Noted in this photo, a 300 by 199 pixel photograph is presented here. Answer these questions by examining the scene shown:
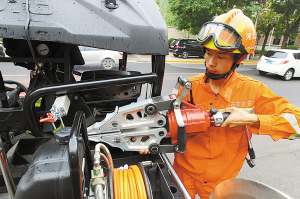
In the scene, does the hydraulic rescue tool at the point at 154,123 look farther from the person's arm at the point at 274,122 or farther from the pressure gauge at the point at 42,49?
the pressure gauge at the point at 42,49

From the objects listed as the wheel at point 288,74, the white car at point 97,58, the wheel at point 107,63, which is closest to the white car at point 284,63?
the wheel at point 288,74

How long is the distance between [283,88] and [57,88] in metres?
9.50

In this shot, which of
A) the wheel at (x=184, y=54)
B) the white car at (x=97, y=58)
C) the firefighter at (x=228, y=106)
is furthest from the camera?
the wheel at (x=184, y=54)

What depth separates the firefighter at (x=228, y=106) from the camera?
4.51 ft

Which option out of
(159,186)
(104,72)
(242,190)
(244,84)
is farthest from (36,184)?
(244,84)

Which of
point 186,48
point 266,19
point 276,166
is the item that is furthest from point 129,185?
point 266,19

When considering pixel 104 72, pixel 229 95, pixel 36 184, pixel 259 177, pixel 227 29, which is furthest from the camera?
pixel 259 177

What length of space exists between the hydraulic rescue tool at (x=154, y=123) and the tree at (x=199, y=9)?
16118 millimetres

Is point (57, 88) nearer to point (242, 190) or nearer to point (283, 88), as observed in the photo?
point (242, 190)

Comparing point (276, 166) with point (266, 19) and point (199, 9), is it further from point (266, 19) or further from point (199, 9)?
point (266, 19)

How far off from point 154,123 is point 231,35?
2.66 ft

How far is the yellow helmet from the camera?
1.42 m

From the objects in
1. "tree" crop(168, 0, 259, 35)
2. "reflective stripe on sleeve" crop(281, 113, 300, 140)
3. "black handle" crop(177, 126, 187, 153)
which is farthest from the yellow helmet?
"tree" crop(168, 0, 259, 35)

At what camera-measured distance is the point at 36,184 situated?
87 cm
